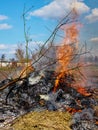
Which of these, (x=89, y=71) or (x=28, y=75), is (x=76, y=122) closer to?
(x=28, y=75)

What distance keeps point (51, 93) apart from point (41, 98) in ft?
1.28

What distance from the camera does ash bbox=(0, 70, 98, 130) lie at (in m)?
10.9

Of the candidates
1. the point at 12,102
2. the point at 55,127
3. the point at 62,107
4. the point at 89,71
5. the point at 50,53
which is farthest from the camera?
the point at 89,71

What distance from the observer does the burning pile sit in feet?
36.0

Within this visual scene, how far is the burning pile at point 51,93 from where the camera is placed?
11.0m

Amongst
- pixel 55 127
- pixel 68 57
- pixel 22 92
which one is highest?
pixel 68 57

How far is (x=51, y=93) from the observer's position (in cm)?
1141

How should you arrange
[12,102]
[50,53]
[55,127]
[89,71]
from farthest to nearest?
[89,71], [50,53], [12,102], [55,127]

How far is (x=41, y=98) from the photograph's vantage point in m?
11.3

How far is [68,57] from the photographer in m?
12.3

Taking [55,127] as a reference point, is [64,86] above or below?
above

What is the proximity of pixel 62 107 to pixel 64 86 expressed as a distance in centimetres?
122

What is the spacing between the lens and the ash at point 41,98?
10852mm

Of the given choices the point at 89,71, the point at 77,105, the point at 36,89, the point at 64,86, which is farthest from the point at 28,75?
the point at 89,71
